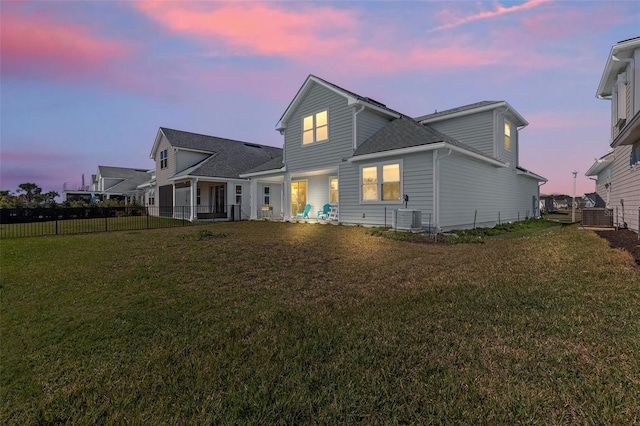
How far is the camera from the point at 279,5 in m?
10.5

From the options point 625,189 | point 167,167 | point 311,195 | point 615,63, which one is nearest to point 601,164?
point 625,189

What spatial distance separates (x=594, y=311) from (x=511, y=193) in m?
17.2

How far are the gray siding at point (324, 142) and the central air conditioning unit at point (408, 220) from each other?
411 cm

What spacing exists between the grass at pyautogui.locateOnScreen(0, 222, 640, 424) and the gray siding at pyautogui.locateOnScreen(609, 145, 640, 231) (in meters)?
6.55

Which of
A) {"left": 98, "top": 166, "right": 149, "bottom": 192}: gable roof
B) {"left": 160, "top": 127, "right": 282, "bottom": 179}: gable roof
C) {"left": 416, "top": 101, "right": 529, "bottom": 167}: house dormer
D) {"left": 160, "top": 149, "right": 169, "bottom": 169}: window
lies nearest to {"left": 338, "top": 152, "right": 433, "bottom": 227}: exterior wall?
{"left": 416, "top": 101, "right": 529, "bottom": 167}: house dormer

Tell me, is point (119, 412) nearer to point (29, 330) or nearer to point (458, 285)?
point (29, 330)

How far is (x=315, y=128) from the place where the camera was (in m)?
15.6

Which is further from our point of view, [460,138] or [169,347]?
[460,138]

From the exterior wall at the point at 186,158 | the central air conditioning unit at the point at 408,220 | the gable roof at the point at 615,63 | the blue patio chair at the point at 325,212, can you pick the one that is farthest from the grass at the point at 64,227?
the gable roof at the point at 615,63

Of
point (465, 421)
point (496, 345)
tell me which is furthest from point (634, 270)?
point (465, 421)

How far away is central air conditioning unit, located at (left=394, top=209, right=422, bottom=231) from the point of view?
11180mm

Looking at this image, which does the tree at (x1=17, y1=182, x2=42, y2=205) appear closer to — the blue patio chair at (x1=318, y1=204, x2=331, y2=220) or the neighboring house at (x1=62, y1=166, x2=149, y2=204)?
the neighboring house at (x1=62, y1=166, x2=149, y2=204)

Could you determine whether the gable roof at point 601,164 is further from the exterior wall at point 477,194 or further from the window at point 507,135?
the window at point 507,135

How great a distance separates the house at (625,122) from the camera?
371 inches
